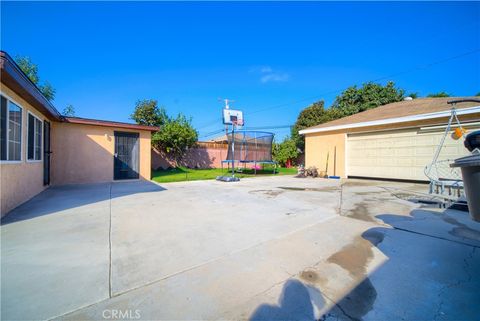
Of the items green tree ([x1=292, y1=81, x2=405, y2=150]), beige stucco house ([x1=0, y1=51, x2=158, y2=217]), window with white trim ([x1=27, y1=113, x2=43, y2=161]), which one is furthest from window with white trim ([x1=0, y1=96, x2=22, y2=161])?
green tree ([x1=292, y1=81, x2=405, y2=150])

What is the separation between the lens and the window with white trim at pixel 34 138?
17.3 ft

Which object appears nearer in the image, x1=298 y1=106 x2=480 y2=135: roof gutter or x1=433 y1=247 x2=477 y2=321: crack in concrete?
x1=433 y1=247 x2=477 y2=321: crack in concrete

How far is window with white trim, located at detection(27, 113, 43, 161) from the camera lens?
208 inches

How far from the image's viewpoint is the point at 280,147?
19234 mm

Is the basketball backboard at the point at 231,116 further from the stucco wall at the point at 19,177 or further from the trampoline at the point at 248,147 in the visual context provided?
the stucco wall at the point at 19,177

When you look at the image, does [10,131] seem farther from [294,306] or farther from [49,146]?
[294,306]

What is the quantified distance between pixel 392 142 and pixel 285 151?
10028 mm

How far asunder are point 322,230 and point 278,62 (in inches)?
575

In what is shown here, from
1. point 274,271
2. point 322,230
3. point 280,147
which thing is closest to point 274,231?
point 322,230

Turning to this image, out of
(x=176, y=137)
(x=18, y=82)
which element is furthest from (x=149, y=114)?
(x=18, y=82)

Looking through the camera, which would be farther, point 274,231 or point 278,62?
point 278,62

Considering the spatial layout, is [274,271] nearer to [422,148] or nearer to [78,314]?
[78,314]

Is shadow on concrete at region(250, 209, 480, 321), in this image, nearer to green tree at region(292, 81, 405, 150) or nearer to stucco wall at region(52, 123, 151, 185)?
stucco wall at region(52, 123, 151, 185)

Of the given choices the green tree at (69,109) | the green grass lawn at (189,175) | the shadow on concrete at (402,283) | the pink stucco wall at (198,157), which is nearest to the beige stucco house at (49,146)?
the green grass lawn at (189,175)
